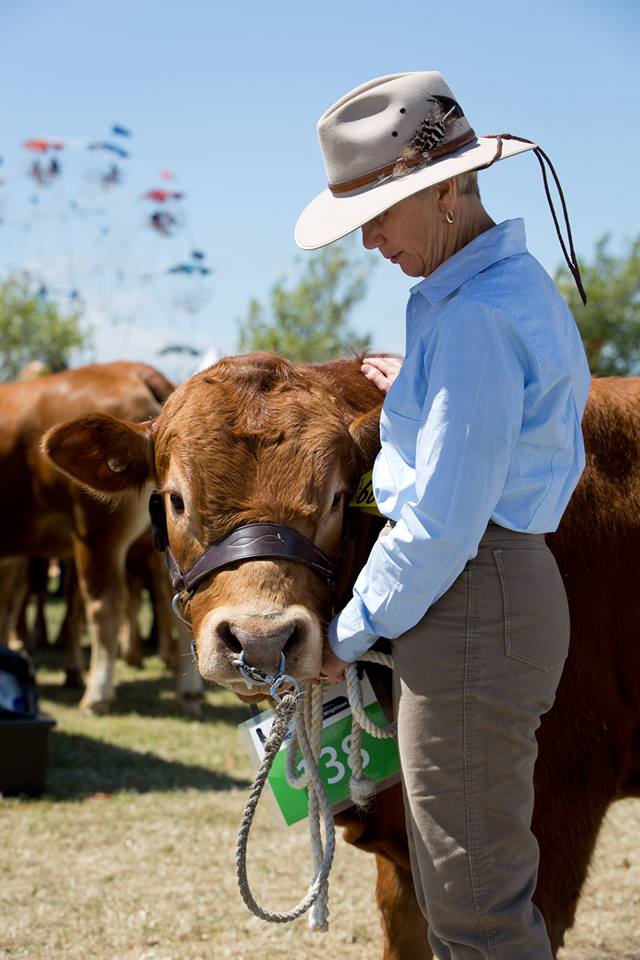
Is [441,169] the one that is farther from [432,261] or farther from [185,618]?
[185,618]

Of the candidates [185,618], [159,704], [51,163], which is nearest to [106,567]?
[159,704]

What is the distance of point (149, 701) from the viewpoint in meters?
8.90

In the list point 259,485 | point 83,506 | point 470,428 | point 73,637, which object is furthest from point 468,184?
point 73,637

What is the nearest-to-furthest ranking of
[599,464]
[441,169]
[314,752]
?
[441,169], [314,752], [599,464]

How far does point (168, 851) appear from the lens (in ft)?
16.7

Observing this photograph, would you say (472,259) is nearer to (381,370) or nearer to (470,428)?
(470,428)

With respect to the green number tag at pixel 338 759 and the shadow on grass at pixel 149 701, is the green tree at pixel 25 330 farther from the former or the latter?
the green number tag at pixel 338 759

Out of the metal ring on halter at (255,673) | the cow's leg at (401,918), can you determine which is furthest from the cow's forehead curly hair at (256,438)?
the cow's leg at (401,918)

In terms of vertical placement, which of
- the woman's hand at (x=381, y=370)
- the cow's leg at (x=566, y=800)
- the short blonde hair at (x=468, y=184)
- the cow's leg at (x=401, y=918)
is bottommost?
the cow's leg at (x=401, y=918)

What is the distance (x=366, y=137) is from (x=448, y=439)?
0.71m

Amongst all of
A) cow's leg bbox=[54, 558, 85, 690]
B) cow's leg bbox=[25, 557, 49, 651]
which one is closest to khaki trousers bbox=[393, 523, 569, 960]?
cow's leg bbox=[54, 558, 85, 690]

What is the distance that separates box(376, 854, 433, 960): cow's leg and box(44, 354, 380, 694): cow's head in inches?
43.3

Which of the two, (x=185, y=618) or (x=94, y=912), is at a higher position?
(x=185, y=618)

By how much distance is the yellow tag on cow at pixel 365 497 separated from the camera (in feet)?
8.20
